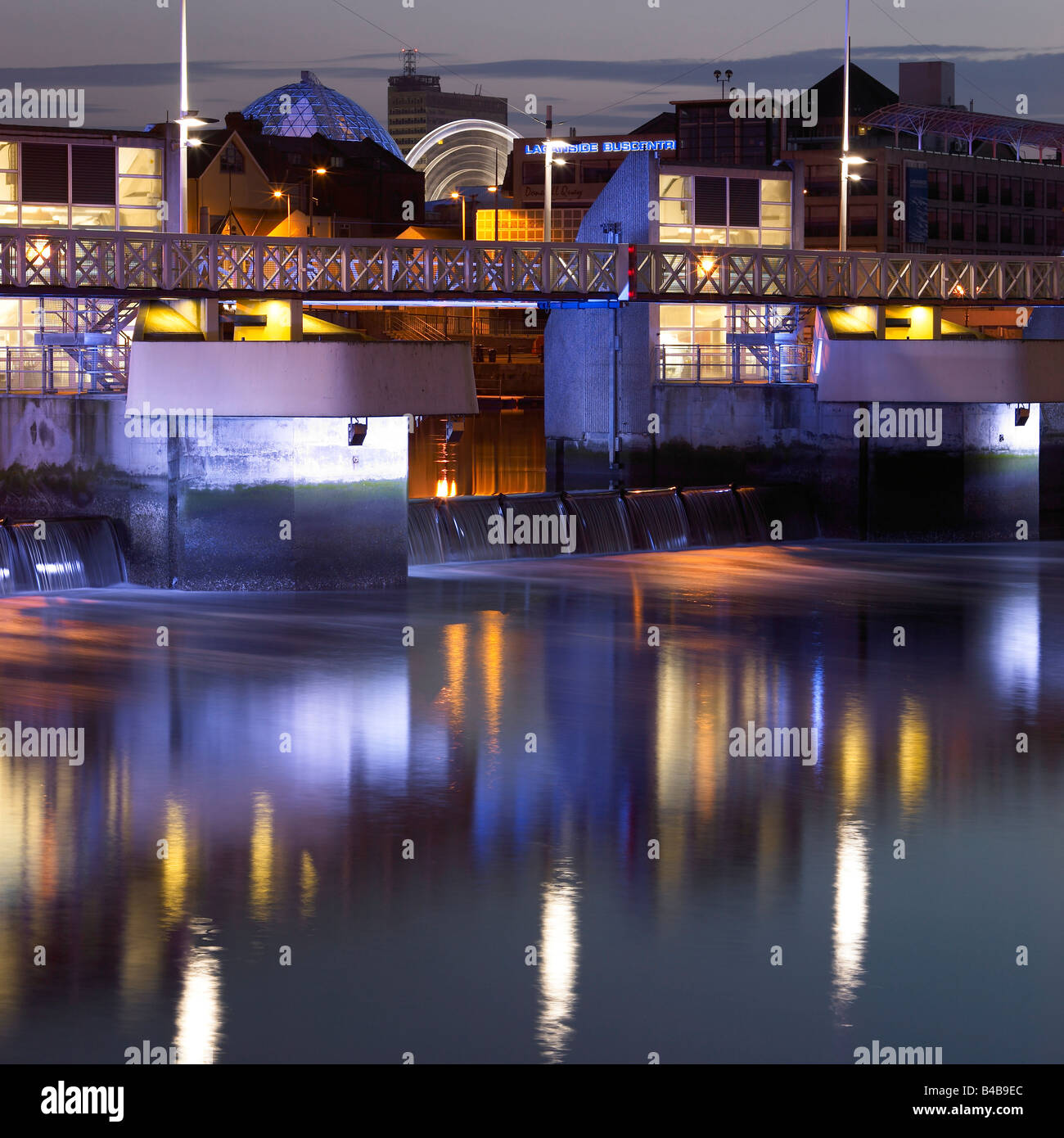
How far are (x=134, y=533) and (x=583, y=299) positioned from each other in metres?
14.6

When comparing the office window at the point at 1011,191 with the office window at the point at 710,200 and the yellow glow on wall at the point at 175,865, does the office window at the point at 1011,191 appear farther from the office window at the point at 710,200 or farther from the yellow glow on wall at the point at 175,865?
the yellow glow on wall at the point at 175,865

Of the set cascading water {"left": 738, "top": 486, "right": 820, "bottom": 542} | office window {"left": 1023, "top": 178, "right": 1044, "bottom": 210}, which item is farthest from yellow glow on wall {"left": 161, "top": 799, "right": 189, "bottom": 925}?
office window {"left": 1023, "top": 178, "right": 1044, "bottom": 210}

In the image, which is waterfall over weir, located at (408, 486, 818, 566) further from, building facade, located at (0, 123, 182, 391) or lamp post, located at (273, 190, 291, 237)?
lamp post, located at (273, 190, 291, 237)

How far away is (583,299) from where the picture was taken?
42.1 metres

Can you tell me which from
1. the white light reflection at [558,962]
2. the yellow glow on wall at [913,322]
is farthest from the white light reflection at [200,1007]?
the yellow glow on wall at [913,322]

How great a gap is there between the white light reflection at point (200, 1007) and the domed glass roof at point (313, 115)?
122 m

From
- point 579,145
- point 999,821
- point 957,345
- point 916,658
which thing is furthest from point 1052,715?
point 579,145

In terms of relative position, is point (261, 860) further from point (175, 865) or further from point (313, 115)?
point (313, 115)

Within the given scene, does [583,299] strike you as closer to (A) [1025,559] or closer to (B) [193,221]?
(A) [1025,559]

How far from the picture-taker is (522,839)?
50.9 ft

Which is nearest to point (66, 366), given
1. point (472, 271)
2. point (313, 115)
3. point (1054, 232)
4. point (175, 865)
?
point (472, 271)

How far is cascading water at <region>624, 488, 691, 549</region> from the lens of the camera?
39.7 m

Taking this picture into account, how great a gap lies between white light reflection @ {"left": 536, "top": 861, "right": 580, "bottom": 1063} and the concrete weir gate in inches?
629

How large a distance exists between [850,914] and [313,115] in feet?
416
